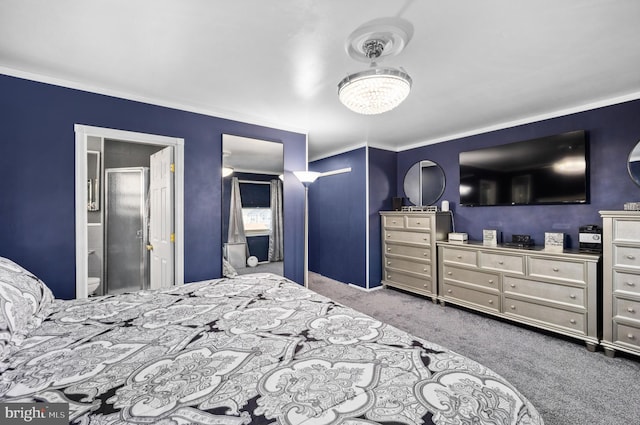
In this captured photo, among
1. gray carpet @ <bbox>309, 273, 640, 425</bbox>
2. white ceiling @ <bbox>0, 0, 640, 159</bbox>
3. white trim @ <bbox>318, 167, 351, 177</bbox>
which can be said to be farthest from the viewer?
white trim @ <bbox>318, 167, 351, 177</bbox>

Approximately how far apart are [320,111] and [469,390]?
2887 millimetres

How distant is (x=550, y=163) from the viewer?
3.21 m

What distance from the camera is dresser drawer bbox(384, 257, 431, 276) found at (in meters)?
4.02

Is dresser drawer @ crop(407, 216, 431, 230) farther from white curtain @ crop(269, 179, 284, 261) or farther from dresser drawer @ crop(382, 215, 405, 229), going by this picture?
white curtain @ crop(269, 179, 284, 261)

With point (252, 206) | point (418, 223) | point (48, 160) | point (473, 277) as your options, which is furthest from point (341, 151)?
point (48, 160)

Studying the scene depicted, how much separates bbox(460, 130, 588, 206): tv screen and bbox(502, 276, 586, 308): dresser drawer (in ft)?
3.27

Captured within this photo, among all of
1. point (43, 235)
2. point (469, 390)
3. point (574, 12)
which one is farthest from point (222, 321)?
point (574, 12)

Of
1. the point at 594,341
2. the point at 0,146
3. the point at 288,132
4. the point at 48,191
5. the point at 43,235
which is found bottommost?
the point at 594,341

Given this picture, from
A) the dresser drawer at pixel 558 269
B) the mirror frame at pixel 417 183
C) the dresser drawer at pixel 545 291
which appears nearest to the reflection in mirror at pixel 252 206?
the mirror frame at pixel 417 183

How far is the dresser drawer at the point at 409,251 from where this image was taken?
402 cm

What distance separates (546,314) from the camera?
2873mm

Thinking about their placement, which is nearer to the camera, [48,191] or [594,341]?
[48,191]

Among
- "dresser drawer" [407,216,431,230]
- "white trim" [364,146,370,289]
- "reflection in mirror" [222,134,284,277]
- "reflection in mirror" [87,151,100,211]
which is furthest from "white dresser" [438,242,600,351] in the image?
"reflection in mirror" [87,151,100,211]

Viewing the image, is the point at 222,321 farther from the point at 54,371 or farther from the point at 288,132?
the point at 288,132
